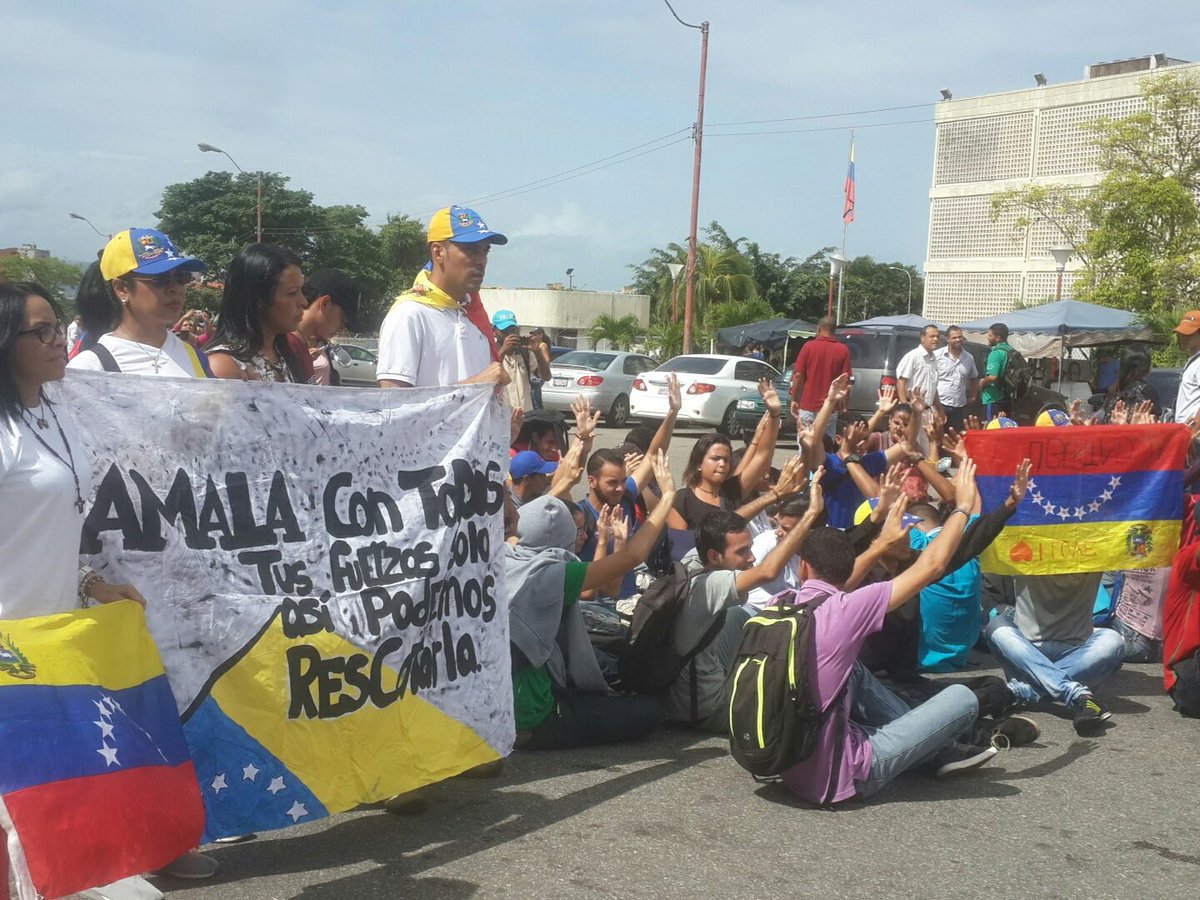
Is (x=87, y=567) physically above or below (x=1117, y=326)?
below

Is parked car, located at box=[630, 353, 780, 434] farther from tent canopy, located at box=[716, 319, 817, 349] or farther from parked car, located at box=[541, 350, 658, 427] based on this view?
tent canopy, located at box=[716, 319, 817, 349]

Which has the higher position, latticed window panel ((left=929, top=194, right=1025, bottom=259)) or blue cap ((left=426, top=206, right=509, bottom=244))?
latticed window panel ((left=929, top=194, right=1025, bottom=259))

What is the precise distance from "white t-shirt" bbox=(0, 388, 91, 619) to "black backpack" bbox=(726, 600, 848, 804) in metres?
2.44

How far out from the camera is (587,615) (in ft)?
19.3

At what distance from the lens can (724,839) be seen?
4523 millimetres

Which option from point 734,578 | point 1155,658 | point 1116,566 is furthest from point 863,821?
point 1155,658

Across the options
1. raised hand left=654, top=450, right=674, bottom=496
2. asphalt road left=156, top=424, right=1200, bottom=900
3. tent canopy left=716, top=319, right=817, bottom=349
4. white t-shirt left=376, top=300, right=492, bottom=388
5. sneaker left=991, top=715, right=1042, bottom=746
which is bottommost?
asphalt road left=156, top=424, right=1200, bottom=900

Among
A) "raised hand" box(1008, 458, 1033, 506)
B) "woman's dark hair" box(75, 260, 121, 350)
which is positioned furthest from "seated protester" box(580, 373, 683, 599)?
"woman's dark hair" box(75, 260, 121, 350)

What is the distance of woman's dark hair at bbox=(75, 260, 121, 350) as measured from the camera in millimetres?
4766

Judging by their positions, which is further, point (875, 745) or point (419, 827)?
point (875, 745)

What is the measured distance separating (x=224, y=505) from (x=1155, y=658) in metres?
5.67

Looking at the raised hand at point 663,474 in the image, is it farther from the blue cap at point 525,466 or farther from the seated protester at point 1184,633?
the seated protester at point 1184,633

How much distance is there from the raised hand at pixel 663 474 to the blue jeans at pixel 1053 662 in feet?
6.54

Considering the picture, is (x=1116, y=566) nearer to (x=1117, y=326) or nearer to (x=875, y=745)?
(x=875, y=745)
